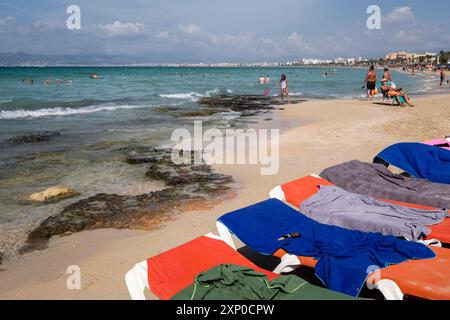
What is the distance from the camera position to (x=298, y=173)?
7.42 m

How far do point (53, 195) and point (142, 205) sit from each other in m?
1.69

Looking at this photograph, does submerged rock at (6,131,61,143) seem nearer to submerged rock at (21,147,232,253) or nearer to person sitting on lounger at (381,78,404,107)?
submerged rock at (21,147,232,253)

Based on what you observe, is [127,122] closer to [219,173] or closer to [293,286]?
[219,173]

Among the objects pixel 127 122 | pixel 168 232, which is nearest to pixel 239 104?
pixel 127 122

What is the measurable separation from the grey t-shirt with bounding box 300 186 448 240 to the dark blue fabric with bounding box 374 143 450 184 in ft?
5.40

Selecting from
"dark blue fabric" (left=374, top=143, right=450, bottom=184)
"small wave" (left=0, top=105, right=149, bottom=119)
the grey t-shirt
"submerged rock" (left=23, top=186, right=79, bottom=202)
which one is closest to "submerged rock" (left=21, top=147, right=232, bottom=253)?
"submerged rock" (left=23, top=186, right=79, bottom=202)

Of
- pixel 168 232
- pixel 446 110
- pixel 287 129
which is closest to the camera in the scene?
pixel 168 232

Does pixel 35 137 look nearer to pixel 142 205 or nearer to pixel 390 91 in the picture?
pixel 142 205

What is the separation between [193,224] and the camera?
17.3 feet

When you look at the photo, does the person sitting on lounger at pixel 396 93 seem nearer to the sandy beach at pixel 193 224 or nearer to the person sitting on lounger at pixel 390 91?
the person sitting on lounger at pixel 390 91

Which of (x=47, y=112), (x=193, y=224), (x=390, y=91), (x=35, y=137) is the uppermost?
(x=390, y=91)

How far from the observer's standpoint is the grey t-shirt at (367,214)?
166 inches

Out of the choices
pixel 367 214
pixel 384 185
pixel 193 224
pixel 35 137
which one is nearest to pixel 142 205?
pixel 193 224
